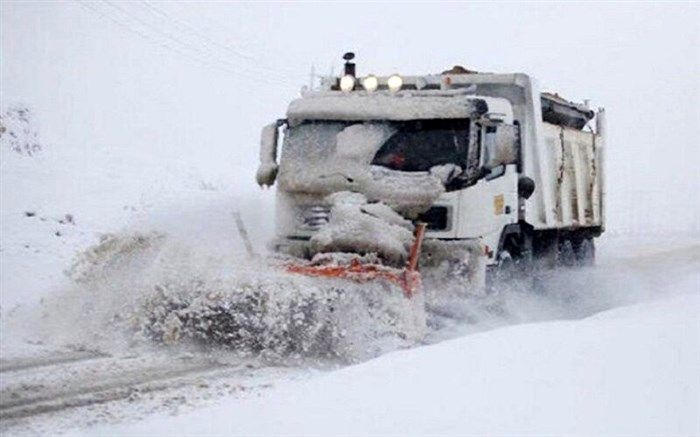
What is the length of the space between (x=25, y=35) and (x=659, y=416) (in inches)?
679

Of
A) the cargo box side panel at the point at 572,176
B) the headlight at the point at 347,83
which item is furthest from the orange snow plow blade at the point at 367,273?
the cargo box side panel at the point at 572,176

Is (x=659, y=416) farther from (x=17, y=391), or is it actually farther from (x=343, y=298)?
(x=17, y=391)

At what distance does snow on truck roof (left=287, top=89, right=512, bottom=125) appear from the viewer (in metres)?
8.91

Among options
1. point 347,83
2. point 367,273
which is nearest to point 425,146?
point 347,83

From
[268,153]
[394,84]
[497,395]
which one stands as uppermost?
[394,84]

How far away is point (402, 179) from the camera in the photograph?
8.73 meters

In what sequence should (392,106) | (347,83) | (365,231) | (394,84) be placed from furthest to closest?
(347,83)
(394,84)
(392,106)
(365,231)

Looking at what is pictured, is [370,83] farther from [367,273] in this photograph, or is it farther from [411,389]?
[411,389]

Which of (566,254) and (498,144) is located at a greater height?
(498,144)

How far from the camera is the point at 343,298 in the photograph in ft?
23.5

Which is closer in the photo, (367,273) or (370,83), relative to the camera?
(367,273)

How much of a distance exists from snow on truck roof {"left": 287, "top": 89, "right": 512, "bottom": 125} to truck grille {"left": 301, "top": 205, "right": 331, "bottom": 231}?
3.37 ft

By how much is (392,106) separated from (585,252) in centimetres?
658

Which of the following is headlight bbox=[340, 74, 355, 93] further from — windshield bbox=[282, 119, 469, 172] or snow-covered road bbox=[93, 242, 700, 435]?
snow-covered road bbox=[93, 242, 700, 435]
